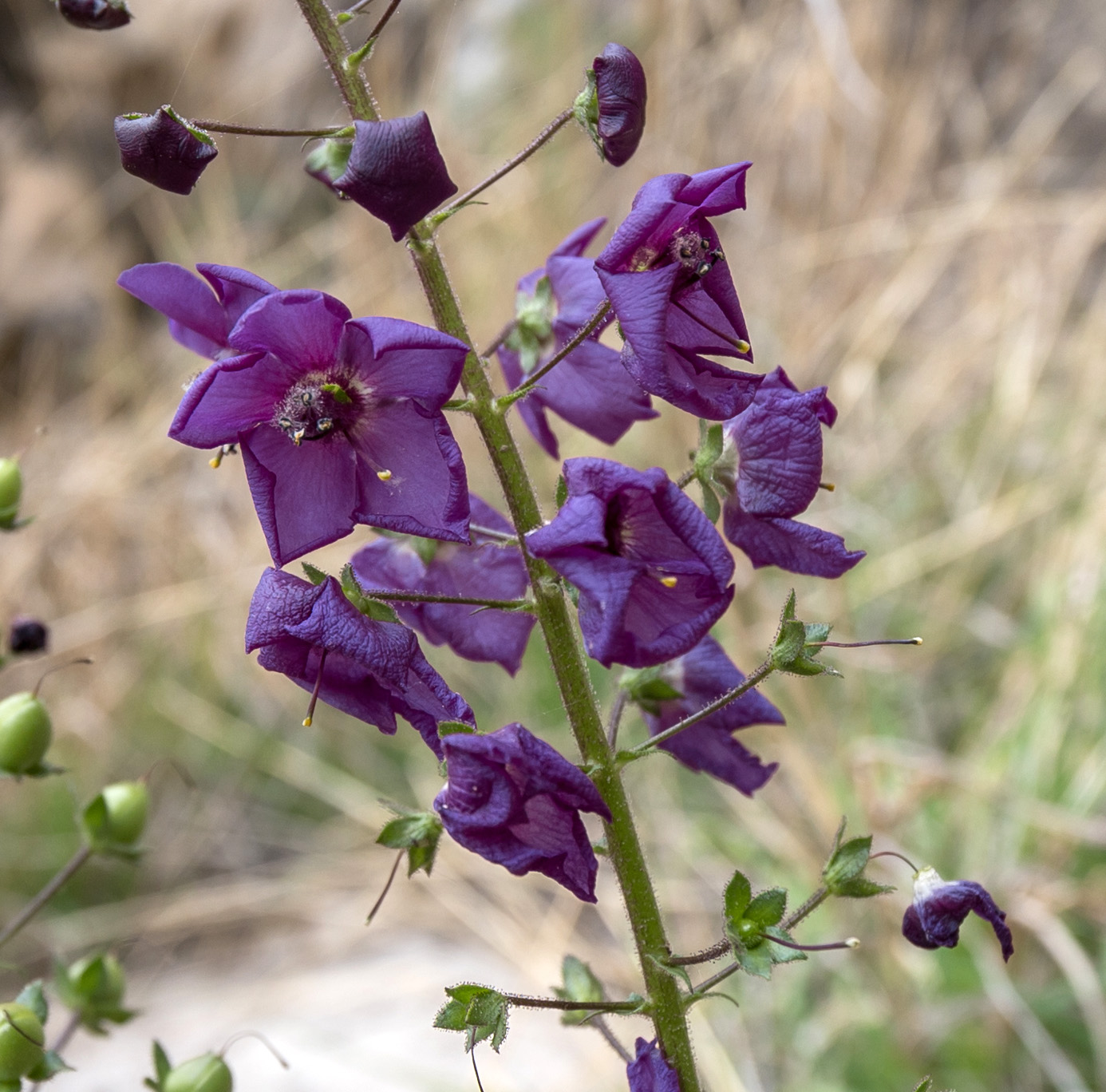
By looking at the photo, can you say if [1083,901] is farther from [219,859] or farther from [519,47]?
[519,47]

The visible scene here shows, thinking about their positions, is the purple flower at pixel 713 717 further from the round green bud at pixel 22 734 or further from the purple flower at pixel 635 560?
the round green bud at pixel 22 734

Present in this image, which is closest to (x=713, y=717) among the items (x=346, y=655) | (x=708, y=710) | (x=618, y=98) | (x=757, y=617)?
(x=708, y=710)

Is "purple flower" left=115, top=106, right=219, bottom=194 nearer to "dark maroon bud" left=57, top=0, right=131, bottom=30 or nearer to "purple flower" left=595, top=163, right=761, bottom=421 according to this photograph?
"dark maroon bud" left=57, top=0, right=131, bottom=30

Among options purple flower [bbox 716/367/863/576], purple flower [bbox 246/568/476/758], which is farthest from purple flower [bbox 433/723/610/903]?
purple flower [bbox 716/367/863/576]

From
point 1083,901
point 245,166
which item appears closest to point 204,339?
point 1083,901

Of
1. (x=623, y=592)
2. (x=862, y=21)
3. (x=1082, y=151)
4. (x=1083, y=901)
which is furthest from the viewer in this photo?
(x=1082, y=151)

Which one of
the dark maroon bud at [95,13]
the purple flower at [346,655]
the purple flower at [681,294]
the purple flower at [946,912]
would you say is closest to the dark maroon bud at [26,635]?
the purple flower at [346,655]
